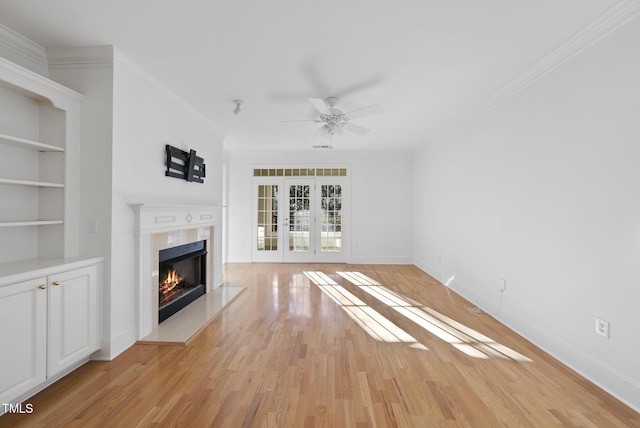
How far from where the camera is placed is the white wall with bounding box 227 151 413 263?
6.89 m

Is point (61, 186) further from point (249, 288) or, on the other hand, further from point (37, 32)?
point (249, 288)

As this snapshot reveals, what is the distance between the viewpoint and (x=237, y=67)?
282 centimetres

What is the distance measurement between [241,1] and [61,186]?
204cm

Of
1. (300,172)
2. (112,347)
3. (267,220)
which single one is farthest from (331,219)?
(112,347)

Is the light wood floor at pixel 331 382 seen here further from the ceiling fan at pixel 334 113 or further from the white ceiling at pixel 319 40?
the white ceiling at pixel 319 40

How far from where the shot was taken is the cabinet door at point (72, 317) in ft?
6.77

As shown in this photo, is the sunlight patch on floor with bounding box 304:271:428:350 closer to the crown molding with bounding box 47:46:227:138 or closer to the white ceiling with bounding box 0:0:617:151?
the white ceiling with bounding box 0:0:617:151

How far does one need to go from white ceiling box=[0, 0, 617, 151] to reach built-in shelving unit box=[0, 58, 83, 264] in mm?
531

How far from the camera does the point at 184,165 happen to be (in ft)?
12.3

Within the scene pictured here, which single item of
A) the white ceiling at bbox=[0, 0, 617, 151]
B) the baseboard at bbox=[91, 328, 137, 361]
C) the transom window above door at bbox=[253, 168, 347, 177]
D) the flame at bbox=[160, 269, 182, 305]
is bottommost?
the baseboard at bbox=[91, 328, 137, 361]

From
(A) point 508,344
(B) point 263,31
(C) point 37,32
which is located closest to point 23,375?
(C) point 37,32

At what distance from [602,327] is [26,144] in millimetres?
4466

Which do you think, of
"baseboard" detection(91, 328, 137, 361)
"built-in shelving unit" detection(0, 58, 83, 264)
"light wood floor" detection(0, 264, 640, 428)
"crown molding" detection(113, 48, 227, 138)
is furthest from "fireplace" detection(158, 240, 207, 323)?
"crown molding" detection(113, 48, 227, 138)

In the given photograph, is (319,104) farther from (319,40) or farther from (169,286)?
(169,286)
